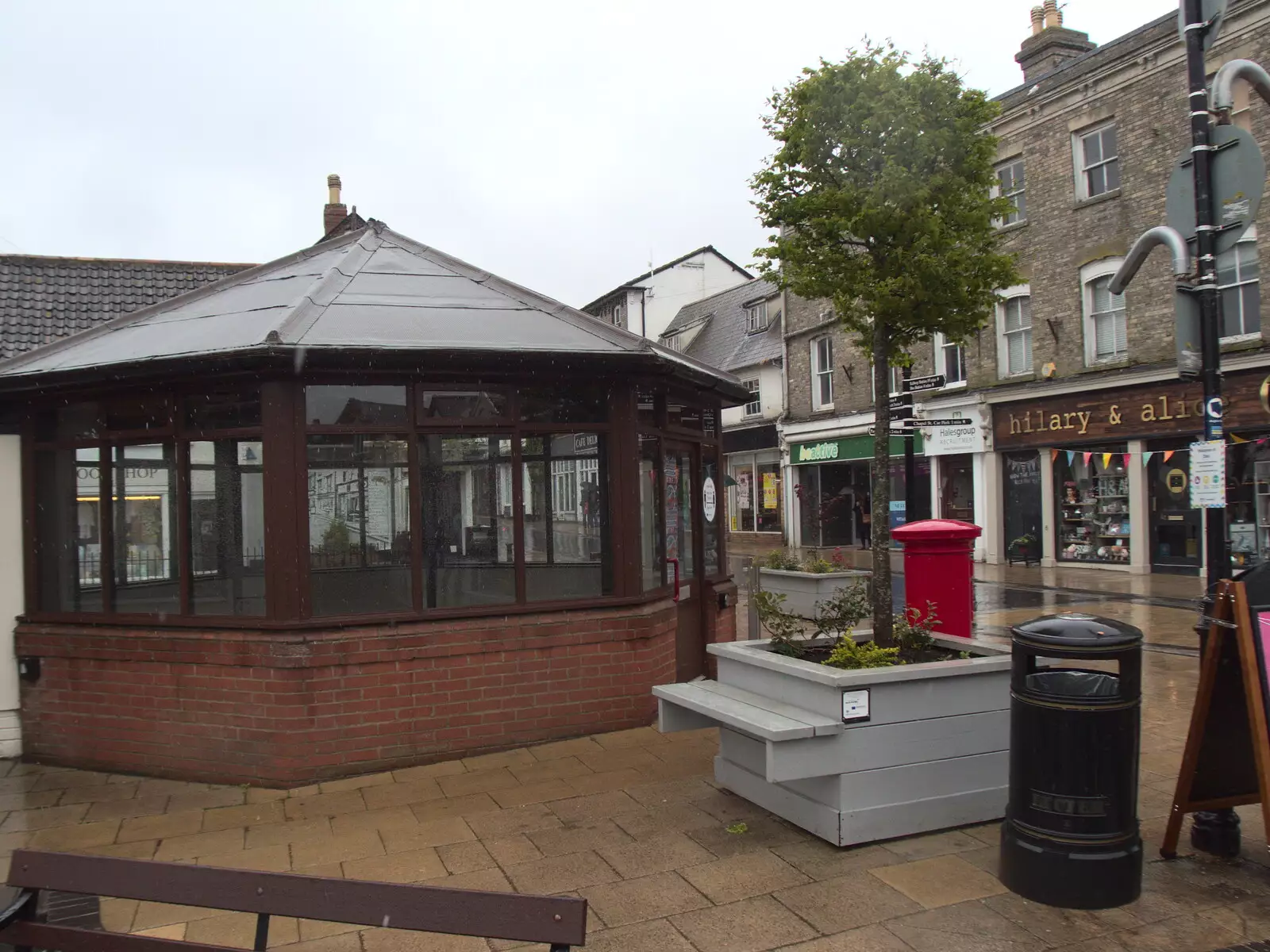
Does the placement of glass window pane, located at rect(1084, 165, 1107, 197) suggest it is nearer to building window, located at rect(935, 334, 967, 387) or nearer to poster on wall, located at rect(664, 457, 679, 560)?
building window, located at rect(935, 334, 967, 387)

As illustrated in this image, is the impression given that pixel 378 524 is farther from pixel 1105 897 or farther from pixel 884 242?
pixel 1105 897

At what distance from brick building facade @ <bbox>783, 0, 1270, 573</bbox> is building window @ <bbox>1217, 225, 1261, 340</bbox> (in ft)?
0.10

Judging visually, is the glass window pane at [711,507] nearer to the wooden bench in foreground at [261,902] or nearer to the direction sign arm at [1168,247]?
the direction sign arm at [1168,247]

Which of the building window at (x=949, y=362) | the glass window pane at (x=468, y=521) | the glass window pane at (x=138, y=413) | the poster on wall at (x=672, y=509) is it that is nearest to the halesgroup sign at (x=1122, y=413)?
the building window at (x=949, y=362)

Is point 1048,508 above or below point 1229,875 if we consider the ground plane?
above

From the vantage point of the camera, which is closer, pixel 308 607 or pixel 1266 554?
pixel 308 607

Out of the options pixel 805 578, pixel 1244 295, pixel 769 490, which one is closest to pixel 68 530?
pixel 805 578

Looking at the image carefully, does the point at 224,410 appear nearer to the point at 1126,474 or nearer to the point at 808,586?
the point at 808,586

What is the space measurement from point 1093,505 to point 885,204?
→ 650 inches

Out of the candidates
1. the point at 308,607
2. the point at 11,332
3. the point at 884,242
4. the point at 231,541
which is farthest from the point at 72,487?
the point at 884,242

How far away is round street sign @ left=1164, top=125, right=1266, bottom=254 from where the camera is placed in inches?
197

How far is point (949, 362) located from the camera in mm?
23625

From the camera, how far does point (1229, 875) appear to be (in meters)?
4.46

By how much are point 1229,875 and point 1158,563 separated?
16286 millimetres
